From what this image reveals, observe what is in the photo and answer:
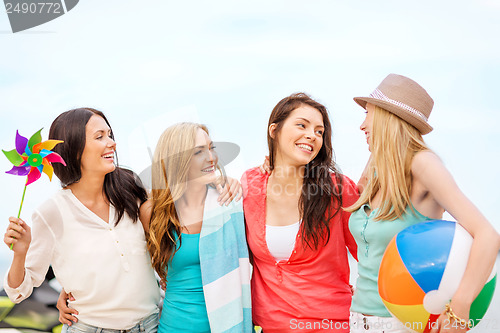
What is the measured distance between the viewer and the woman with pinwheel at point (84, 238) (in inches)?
98.5

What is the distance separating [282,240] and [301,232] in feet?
0.36

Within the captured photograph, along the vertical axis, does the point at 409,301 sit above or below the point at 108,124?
below

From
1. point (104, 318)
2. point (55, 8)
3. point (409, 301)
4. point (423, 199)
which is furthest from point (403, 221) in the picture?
point (55, 8)

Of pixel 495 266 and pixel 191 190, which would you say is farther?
pixel 191 190

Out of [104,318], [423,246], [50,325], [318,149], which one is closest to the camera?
[423,246]

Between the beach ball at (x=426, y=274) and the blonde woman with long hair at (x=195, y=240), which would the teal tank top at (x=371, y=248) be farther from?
the blonde woman with long hair at (x=195, y=240)

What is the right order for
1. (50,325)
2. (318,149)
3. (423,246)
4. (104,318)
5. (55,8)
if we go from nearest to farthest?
1. (423,246)
2. (104,318)
3. (318,149)
4. (50,325)
5. (55,8)

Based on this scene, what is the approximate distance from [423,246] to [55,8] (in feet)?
10.4

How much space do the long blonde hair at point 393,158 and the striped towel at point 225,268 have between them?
73 cm

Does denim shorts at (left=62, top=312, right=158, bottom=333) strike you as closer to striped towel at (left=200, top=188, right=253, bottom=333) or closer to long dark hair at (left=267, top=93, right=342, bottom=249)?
striped towel at (left=200, top=188, right=253, bottom=333)

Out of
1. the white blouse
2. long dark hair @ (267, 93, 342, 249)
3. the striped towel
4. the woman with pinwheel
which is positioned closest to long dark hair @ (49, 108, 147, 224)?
the woman with pinwheel

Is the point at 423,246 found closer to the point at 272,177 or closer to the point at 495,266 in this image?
the point at 495,266

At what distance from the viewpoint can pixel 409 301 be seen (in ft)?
6.59

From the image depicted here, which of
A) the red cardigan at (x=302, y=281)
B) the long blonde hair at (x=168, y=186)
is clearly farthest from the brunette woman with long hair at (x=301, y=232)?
the long blonde hair at (x=168, y=186)
